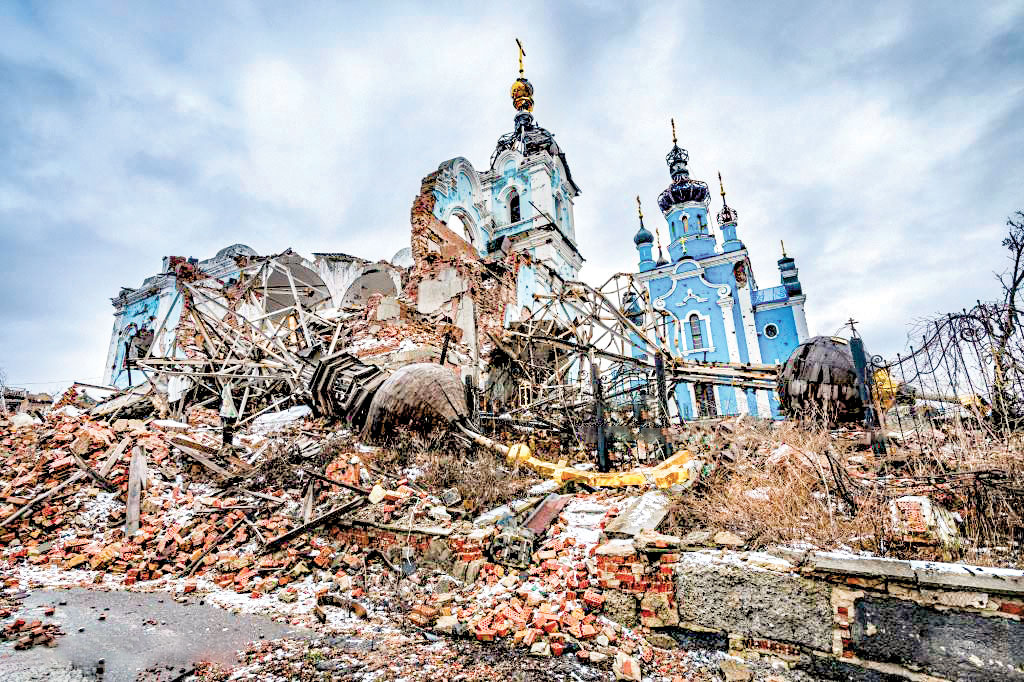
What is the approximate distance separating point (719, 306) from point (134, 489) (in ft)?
86.0

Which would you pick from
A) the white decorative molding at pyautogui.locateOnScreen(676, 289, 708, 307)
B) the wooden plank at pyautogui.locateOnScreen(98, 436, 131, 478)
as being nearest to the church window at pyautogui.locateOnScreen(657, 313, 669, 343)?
the white decorative molding at pyautogui.locateOnScreen(676, 289, 708, 307)

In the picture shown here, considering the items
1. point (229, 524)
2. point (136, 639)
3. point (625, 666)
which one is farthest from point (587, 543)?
point (229, 524)

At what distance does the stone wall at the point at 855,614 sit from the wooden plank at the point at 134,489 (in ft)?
21.6

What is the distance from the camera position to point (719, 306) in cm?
2633

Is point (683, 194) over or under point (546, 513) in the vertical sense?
over

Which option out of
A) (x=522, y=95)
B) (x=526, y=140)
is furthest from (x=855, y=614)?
(x=522, y=95)

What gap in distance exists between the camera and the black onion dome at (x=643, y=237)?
30344 mm

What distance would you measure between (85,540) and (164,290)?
23457 mm

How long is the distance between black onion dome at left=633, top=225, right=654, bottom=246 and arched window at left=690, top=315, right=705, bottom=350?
6312 mm

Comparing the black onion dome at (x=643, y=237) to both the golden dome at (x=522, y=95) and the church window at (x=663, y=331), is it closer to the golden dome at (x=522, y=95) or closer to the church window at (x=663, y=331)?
the church window at (x=663, y=331)

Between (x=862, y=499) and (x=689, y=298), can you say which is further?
(x=689, y=298)

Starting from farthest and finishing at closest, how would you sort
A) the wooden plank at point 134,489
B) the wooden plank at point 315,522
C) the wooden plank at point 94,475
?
the wooden plank at point 94,475 < the wooden plank at point 134,489 < the wooden plank at point 315,522

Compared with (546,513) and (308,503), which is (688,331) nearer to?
(546,513)

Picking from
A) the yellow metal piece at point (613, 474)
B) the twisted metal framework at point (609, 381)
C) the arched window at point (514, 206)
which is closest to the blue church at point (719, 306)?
the arched window at point (514, 206)
